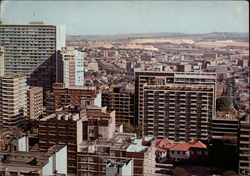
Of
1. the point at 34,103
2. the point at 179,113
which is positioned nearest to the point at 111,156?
the point at 179,113

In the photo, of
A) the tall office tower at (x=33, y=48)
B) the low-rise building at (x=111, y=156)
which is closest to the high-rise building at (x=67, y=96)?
the tall office tower at (x=33, y=48)

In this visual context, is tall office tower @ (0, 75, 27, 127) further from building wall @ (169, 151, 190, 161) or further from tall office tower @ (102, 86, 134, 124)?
building wall @ (169, 151, 190, 161)

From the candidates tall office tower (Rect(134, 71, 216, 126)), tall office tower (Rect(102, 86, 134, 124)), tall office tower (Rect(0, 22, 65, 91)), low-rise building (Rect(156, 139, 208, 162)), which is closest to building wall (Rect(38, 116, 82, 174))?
low-rise building (Rect(156, 139, 208, 162))

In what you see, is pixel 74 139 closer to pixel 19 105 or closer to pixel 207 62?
pixel 19 105

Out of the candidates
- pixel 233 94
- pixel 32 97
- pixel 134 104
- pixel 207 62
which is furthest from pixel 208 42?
pixel 32 97

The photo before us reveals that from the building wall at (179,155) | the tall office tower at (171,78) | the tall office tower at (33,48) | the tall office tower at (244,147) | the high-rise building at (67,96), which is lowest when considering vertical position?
the building wall at (179,155)

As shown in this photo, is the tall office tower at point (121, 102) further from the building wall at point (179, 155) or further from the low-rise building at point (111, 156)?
the low-rise building at point (111, 156)
